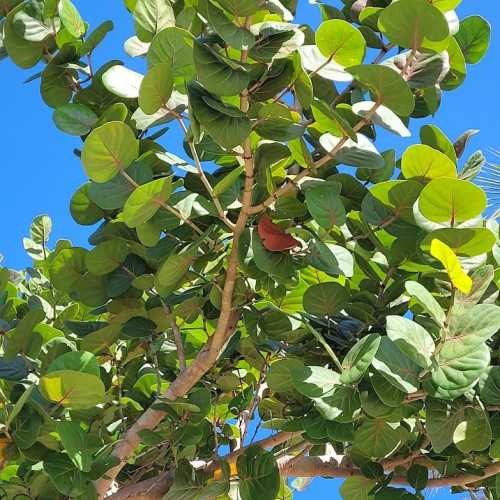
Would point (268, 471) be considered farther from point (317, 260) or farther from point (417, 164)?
point (417, 164)

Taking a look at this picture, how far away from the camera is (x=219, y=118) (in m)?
1.13

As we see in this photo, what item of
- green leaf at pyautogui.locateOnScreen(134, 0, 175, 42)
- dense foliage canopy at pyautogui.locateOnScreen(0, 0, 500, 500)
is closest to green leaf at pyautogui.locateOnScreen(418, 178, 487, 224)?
dense foliage canopy at pyautogui.locateOnScreen(0, 0, 500, 500)

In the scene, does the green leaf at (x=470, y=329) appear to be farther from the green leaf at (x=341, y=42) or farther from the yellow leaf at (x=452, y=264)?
the green leaf at (x=341, y=42)

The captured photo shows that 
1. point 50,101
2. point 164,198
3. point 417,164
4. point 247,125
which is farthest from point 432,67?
point 50,101

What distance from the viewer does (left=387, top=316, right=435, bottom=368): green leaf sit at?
1.12 m

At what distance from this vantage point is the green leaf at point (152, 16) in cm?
132

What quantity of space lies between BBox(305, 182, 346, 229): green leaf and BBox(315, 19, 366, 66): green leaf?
0.55 feet

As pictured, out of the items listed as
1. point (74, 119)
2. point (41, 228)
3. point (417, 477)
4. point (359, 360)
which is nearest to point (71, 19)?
point (74, 119)

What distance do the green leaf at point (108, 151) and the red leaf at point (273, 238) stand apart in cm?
20

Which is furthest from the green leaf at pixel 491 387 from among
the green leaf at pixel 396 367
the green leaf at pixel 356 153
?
the green leaf at pixel 356 153

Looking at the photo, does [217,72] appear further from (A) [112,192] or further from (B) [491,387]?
(B) [491,387]

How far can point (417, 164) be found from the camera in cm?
127

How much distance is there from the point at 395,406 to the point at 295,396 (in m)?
0.32

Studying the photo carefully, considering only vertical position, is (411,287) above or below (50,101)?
below
